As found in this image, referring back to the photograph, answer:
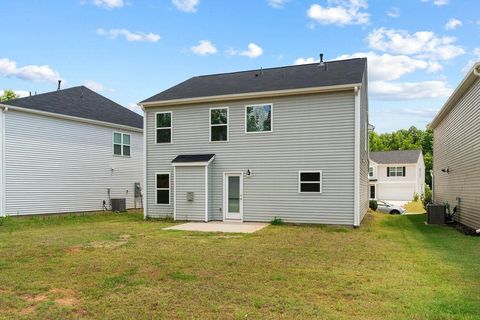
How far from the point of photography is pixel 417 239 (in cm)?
1104

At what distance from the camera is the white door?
14992 mm

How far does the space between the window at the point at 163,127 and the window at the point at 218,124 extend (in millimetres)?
1988

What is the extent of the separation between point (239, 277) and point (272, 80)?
1094 centimetres

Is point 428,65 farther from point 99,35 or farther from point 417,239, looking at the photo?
point 99,35

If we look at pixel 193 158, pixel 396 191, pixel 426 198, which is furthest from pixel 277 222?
pixel 396 191

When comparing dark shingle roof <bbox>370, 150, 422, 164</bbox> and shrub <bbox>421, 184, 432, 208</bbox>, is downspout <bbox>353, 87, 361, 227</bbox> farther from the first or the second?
dark shingle roof <bbox>370, 150, 422, 164</bbox>

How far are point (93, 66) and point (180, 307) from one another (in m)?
19.4

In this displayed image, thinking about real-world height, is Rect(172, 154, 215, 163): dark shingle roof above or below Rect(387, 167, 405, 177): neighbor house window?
above

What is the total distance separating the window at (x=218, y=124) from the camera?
1535 centimetres

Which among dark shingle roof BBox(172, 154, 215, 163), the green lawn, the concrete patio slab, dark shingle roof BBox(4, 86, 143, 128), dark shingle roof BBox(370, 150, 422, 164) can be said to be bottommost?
the concrete patio slab

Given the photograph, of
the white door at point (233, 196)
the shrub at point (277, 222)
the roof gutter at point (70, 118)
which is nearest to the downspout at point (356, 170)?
the shrub at point (277, 222)

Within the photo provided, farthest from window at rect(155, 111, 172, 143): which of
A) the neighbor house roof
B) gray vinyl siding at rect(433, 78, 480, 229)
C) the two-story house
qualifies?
gray vinyl siding at rect(433, 78, 480, 229)

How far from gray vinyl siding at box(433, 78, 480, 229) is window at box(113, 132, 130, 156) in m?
16.6

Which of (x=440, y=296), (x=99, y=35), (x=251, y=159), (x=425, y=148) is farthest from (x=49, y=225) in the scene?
(x=425, y=148)
